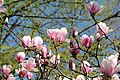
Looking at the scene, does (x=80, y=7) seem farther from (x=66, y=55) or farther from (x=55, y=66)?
(x=55, y=66)

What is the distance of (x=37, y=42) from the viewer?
2.15 m

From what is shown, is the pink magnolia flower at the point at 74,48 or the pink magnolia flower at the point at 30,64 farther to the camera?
the pink magnolia flower at the point at 30,64

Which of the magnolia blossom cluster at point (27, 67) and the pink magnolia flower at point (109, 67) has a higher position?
the magnolia blossom cluster at point (27, 67)

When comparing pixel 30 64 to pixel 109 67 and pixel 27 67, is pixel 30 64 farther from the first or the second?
pixel 109 67

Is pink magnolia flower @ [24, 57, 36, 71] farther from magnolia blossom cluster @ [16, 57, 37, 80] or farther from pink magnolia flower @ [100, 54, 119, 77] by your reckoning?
pink magnolia flower @ [100, 54, 119, 77]

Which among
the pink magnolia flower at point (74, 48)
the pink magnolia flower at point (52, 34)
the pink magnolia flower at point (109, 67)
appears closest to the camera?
the pink magnolia flower at point (109, 67)

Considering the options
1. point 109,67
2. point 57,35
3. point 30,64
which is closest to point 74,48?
point 57,35

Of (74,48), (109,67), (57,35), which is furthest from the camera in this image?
(57,35)

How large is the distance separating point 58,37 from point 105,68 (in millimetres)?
692

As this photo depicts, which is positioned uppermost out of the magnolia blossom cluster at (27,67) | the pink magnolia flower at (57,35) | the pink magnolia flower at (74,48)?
the pink magnolia flower at (57,35)

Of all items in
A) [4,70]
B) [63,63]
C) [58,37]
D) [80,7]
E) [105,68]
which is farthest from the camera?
[80,7]

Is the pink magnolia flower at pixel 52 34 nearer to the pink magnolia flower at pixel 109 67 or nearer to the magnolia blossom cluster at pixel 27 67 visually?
the magnolia blossom cluster at pixel 27 67

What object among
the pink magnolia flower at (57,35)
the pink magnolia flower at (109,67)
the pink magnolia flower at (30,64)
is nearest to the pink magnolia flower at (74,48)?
the pink magnolia flower at (57,35)

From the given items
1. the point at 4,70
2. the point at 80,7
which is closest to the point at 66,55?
the point at 80,7
